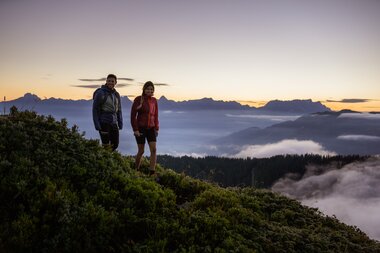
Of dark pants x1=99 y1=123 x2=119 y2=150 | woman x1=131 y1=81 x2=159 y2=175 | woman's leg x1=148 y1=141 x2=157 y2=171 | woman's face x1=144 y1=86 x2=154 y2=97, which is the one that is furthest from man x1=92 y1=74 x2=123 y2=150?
woman's leg x1=148 y1=141 x2=157 y2=171

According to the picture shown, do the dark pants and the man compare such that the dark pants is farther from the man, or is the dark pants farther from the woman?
the woman

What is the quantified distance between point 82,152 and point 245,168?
19202 centimetres

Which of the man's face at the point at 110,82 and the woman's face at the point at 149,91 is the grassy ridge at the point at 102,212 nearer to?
the man's face at the point at 110,82

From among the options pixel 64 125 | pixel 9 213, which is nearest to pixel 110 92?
pixel 64 125

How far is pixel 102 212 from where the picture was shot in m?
7.62

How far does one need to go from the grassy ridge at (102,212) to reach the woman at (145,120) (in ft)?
4.00

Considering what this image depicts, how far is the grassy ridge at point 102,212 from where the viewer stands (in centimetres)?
712

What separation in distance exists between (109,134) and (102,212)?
16.8 feet

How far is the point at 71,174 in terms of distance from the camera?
8.77 m

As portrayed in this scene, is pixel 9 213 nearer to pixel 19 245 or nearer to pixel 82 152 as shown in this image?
pixel 19 245

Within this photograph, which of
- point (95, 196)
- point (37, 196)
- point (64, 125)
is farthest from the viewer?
point (64, 125)

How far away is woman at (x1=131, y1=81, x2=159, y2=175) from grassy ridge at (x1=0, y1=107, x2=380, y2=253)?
48.0 inches

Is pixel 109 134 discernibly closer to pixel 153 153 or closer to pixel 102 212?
pixel 153 153

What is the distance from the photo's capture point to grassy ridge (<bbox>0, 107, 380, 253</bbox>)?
712cm
